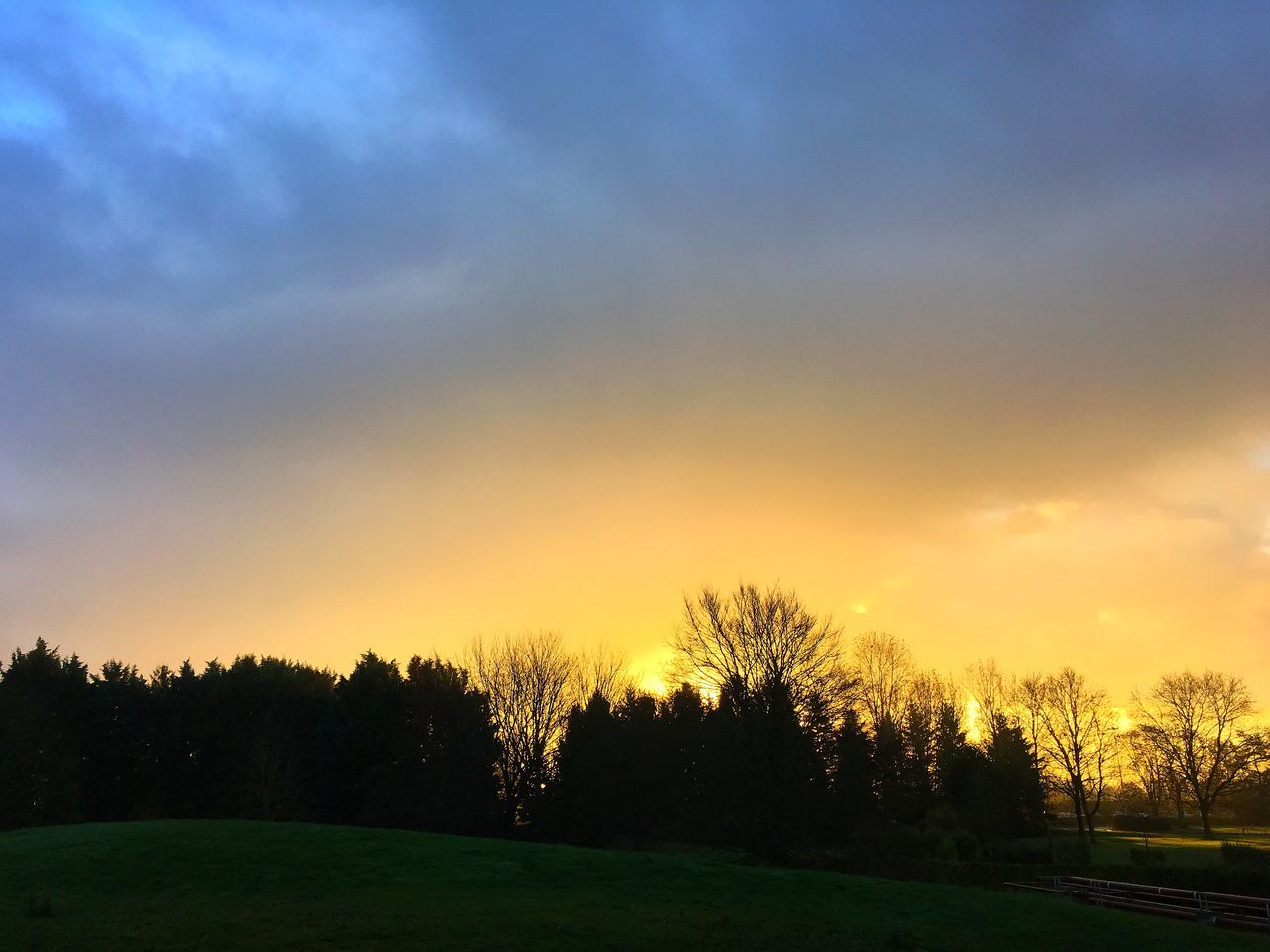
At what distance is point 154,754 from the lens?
70688 mm

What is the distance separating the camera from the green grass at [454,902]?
21141 mm

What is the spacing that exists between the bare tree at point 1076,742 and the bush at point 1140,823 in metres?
13.5

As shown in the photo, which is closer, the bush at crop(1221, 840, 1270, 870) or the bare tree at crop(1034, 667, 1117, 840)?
the bush at crop(1221, 840, 1270, 870)

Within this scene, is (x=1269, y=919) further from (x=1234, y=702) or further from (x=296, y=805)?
(x=1234, y=702)

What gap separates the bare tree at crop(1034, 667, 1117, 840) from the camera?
279ft

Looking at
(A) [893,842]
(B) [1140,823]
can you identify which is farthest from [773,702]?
(B) [1140,823]

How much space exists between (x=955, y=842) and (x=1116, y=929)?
33.5 m

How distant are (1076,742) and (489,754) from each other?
199ft

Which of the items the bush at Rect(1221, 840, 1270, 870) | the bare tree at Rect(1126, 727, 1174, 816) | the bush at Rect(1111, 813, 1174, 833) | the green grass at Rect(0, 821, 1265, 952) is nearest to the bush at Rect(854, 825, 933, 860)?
the bush at Rect(1221, 840, 1270, 870)

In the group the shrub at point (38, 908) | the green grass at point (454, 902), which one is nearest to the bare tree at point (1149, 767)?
the green grass at point (454, 902)

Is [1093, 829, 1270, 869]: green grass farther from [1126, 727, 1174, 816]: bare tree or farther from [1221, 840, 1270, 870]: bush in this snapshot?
[1126, 727, 1174, 816]: bare tree

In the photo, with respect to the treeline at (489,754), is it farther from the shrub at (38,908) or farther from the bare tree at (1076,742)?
the shrub at (38,908)

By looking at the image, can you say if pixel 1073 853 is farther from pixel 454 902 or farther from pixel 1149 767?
pixel 1149 767

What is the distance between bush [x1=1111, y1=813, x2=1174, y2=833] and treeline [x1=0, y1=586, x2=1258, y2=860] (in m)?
26.2
